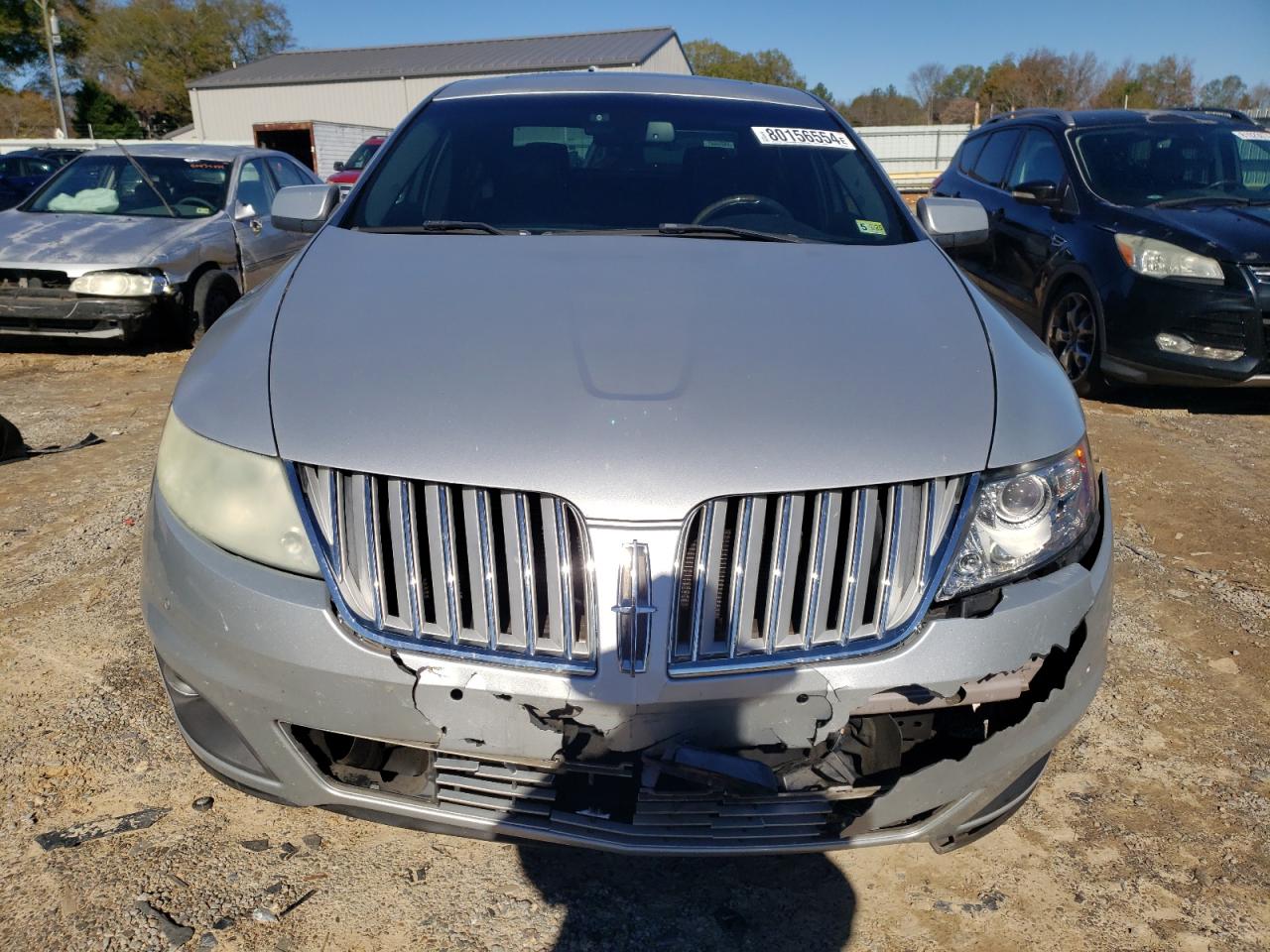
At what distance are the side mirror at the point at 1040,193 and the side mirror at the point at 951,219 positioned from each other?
133 inches

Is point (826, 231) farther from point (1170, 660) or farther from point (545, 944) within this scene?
point (545, 944)

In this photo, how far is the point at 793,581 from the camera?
1.62m

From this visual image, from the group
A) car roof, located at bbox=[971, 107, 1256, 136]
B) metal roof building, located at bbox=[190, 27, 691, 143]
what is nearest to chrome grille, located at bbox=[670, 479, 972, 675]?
car roof, located at bbox=[971, 107, 1256, 136]

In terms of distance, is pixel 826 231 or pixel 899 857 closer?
pixel 899 857

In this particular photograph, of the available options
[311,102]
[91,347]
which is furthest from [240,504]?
[311,102]

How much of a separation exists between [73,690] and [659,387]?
6.37ft

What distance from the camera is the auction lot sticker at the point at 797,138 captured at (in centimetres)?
314

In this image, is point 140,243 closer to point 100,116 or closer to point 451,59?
point 451,59

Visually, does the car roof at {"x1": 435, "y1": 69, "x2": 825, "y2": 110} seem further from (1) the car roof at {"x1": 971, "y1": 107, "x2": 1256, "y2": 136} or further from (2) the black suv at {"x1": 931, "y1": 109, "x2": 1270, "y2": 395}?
(1) the car roof at {"x1": 971, "y1": 107, "x2": 1256, "y2": 136}

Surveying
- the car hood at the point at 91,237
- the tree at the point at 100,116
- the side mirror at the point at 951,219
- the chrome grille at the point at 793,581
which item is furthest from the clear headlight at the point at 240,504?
the tree at the point at 100,116

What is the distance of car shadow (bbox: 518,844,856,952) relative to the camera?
1.86 meters

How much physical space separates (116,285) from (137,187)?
4.43 ft

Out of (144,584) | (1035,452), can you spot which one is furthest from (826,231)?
(144,584)

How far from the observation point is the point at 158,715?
2.52 m
